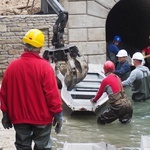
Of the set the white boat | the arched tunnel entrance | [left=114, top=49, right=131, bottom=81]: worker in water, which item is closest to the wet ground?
the white boat

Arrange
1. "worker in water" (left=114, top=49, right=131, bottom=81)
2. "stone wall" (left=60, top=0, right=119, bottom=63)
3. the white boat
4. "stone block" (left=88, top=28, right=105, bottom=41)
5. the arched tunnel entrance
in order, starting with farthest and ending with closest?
the arched tunnel entrance, "stone block" (left=88, top=28, right=105, bottom=41), "stone wall" (left=60, top=0, right=119, bottom=63), "worker in water" (left=114, top=49, right=131, bottom=81), the white boat

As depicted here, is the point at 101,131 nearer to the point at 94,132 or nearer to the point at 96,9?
the point at 94,132

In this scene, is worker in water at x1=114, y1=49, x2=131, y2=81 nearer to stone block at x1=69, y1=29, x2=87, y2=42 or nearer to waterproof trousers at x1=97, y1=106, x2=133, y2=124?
stone block at x1=69, y1=29, x2=87, y2=42

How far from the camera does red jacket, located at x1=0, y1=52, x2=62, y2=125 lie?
19.0ft

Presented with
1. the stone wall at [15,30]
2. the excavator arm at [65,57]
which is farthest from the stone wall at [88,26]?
the excavator arm at [65,57]

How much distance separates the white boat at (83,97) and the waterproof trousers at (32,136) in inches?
177

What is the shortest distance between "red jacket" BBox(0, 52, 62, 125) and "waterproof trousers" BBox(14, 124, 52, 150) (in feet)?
0.32

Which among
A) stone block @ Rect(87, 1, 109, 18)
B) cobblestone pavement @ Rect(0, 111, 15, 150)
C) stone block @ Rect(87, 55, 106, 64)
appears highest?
stone block @ Rect(87, 1, 109, 18)

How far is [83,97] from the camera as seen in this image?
11.5 m

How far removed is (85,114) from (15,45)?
5.95 meters

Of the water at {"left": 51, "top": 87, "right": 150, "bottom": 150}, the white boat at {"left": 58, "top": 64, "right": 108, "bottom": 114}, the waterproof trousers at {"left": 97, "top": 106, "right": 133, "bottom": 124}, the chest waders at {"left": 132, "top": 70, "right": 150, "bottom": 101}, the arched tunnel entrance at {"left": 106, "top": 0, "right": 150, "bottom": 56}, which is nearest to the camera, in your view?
the water at {"left": 51, "top": 87, "right": 150, "bottom": 150}

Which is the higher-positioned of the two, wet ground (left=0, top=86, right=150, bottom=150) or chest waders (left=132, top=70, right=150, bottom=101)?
chest waders (left=132, top=70, right=150, bottom=101)

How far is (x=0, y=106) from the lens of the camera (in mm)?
6059

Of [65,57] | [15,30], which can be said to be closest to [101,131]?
[65,57]
